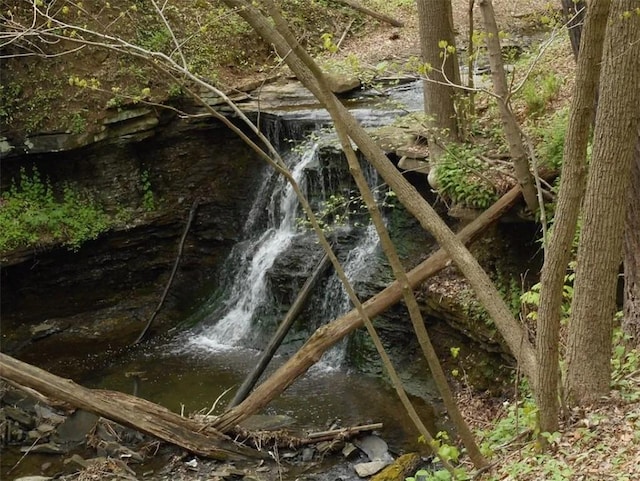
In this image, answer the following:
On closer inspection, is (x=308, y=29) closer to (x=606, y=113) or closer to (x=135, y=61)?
(x=135, y=61)

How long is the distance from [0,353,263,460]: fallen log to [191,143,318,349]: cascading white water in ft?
13.2

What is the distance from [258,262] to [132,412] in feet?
17.3

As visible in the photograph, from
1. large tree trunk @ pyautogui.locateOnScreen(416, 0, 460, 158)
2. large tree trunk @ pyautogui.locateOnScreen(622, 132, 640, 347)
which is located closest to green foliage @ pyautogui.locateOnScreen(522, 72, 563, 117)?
large tree trunk @ pyautogui.locateOnScreen(416, 0, 460, 158)

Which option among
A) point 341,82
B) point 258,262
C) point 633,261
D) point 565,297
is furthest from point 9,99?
point 633,261

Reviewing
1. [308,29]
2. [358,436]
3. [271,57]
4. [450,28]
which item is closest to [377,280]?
[358,436]

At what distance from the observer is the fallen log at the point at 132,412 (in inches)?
276

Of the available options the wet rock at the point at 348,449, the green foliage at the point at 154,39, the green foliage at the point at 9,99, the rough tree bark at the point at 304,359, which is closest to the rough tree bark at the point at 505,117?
the rough tree bark at the point at 304,359

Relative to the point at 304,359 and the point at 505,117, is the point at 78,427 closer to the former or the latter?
the point at 304,359

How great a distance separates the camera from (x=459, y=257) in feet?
19.5

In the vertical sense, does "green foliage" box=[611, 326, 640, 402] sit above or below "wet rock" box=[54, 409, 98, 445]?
above

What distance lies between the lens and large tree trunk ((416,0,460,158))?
28.6ft

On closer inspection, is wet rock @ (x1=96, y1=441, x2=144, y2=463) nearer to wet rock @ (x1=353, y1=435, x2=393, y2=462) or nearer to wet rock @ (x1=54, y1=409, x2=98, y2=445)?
wet rock @ (x1=54, y1=409, x2=98, y2=445)

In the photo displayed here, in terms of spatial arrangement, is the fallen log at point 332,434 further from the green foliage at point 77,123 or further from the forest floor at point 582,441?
the green foliage at point 77,123

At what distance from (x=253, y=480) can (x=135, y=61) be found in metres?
8.88
